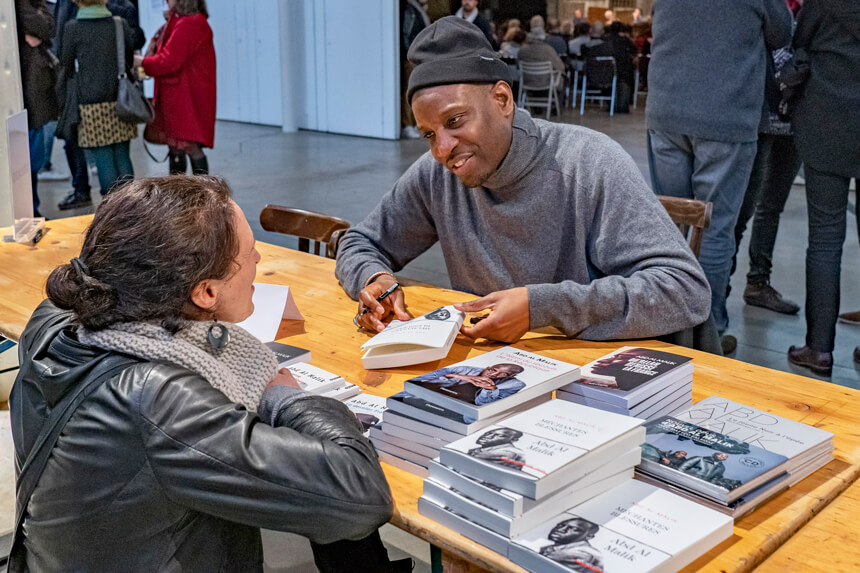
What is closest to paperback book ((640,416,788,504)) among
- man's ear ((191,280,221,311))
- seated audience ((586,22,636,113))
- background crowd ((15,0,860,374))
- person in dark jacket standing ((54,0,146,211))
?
man's ear ((191,280,221,311))

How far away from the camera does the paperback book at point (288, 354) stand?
1.78m

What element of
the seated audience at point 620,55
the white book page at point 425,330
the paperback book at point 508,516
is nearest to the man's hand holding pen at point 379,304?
the white book page at point 425,330

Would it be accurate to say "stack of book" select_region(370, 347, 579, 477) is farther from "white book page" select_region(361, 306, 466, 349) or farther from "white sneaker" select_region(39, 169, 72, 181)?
"white sneaker" select_region(39, 169, 72, 181)

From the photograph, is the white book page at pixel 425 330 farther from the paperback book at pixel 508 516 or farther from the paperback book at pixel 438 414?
the paperback book at pixel 508 516

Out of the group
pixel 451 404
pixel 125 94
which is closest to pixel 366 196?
pixel 125 94

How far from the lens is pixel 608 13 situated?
568 centimetres

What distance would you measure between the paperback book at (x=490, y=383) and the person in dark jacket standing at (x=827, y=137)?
8.51 ft

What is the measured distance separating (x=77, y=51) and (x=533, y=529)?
5.95 meters

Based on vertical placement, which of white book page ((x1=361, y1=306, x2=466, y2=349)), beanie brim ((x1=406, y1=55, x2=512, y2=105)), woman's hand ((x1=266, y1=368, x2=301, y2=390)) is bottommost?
white book page ((x1=361, y1=306, x2=466, y2=349))

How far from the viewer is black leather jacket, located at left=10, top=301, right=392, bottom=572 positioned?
→ 3.81ft

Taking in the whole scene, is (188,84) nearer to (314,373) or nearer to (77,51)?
(77,51)

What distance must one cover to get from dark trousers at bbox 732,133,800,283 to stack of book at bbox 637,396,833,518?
3.06 metres

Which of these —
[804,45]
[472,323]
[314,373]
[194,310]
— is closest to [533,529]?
[194,310]

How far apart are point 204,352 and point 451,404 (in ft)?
1.31
